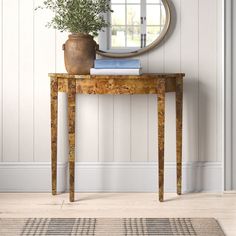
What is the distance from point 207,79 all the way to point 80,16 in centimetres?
89

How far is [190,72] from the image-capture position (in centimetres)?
402

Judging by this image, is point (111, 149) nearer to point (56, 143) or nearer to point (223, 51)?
point (56, 143)

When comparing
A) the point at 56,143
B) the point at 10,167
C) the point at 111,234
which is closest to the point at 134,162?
the point at 56,143

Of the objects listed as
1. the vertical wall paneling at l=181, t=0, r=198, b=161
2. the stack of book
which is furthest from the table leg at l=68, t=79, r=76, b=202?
the vertical wall paneling at l=181, t=0, r=198, b=161

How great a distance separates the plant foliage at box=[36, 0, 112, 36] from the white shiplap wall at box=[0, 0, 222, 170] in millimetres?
169

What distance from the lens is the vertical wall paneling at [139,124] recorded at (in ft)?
13.2

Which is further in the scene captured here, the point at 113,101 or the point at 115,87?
the point at 113,101

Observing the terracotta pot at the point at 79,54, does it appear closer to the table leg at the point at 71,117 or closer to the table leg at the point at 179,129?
the table leg at the point at 71,117

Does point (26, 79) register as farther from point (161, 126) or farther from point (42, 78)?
point (161, 126)

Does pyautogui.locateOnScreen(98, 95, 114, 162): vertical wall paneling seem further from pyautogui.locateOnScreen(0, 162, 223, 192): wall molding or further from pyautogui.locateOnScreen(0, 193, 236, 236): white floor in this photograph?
pyautogui.locateOnScreen(0, 193, 236, 236): white floor

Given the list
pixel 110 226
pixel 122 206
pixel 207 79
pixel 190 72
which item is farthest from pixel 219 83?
pixel 110 226

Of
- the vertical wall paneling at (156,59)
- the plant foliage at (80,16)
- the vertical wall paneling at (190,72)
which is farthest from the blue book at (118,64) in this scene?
the vertical wall paneling at (190,72)

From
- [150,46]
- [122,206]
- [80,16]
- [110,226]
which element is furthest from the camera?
[150,46]

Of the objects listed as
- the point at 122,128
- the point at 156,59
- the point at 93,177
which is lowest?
the point at 93,177
